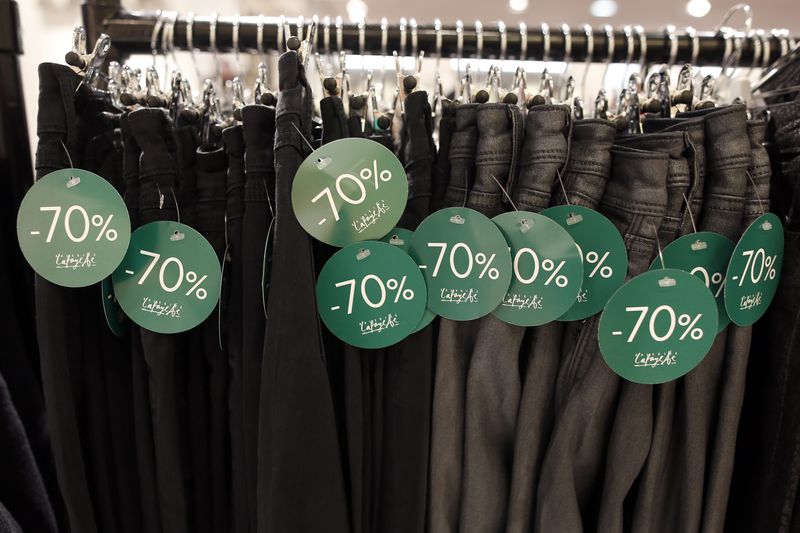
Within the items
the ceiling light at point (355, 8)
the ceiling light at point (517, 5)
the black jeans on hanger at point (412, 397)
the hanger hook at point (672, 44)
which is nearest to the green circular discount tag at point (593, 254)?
the black jeans on hanger at point (412, 397)

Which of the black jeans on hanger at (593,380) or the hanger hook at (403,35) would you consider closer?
the black jeans on hanger at (593,380)

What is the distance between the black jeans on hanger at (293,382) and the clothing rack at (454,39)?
245mm

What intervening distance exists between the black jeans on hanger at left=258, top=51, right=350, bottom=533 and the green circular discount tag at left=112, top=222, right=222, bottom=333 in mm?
84

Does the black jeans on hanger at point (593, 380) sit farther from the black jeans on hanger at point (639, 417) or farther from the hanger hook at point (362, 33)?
the hanger hook at point (362, 33)

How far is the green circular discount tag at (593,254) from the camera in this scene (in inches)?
18.6

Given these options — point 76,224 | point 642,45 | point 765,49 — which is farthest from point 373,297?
point 765,49

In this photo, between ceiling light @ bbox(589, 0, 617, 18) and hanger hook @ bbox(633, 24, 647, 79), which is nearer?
hanger hook @ bbox(633, 24, 647, 79)

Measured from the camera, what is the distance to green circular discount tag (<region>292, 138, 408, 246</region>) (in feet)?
1.46

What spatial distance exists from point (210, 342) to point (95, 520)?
0.65 ft

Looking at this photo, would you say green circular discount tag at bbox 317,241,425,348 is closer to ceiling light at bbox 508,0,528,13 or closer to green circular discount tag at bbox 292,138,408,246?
green circular discount tag at bbox 292,138,408,246

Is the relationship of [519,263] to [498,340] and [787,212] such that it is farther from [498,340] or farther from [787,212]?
[787,212]

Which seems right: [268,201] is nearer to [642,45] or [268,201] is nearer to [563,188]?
[563,188]

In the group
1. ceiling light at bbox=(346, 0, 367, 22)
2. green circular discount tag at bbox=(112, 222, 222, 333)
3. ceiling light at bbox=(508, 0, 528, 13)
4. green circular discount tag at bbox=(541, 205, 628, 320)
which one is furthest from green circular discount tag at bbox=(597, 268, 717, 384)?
ceiling light at bbox=(508, 0, 528, 13)

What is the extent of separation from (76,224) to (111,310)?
3.4 inches
